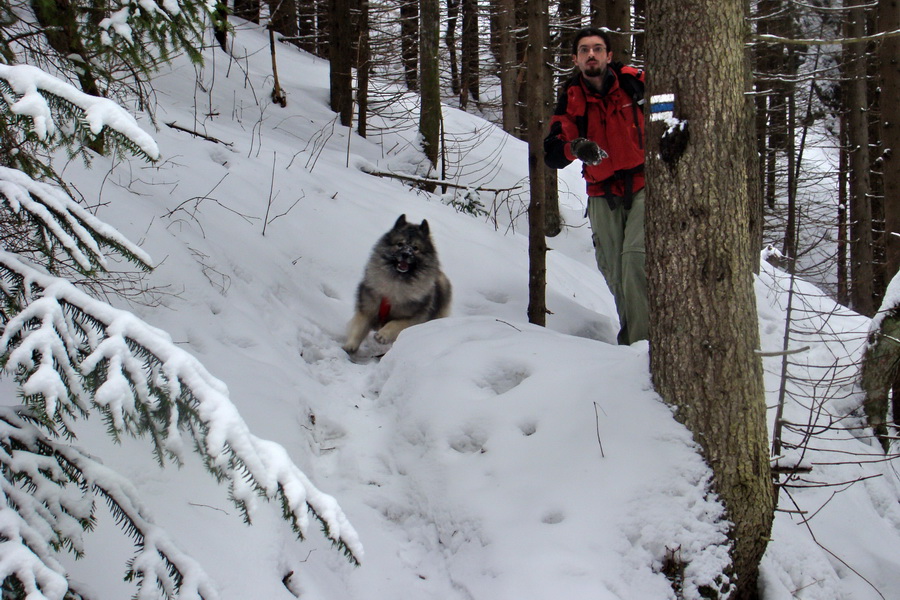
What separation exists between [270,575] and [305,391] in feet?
6.28

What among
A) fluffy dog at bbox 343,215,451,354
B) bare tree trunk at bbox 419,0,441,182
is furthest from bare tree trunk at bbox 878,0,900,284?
bare tree trunk at bbox 419,0,441,182

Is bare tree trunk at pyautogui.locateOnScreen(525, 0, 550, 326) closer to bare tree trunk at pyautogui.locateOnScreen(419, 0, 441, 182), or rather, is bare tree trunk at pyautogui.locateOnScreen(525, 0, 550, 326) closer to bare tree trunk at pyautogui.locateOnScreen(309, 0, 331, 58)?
bare tree trunk at pyautogui.locateOnScreen(419, 0, 441, 182)

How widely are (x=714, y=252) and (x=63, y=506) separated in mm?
2601

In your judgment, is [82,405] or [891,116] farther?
[891,116]

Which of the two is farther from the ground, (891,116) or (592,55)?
(592,55)

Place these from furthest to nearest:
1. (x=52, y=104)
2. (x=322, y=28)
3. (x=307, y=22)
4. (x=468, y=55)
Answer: (x=307, y=22) < (x=322, y=28) < (x=468, y=55) < (x=52, y=104)

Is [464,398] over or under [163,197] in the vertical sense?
under

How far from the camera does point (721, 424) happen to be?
293 cm

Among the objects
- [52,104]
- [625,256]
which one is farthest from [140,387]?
[625,256]

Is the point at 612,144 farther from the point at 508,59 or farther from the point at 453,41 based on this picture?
the point at 453,41

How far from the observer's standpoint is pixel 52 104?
1744 millimetres

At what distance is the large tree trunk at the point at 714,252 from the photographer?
286 cm

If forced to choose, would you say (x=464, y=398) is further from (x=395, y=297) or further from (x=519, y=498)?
(x=395, y=297)

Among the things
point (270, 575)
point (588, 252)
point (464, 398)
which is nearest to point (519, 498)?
point (464, 398)
